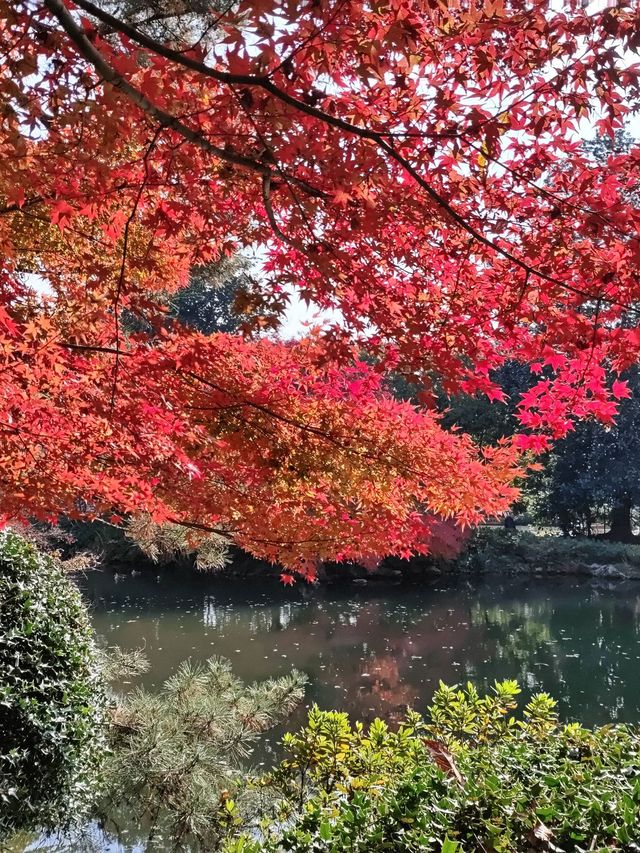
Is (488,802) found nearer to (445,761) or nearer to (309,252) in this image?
(445,761)

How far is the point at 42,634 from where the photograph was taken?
377cm

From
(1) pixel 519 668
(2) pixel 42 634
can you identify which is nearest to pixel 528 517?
(1) pixel 519 668

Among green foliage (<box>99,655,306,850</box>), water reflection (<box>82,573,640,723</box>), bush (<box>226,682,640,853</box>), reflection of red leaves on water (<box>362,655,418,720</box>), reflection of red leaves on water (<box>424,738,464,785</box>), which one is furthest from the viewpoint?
water reflection (<box>82,573,640,723</box>)

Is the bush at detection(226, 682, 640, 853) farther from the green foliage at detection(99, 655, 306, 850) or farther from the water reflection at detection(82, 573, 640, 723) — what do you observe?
the water reflection at detection(82, 573, 640, 723)

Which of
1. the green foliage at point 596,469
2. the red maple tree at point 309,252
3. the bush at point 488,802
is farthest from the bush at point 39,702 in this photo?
the green foliage at point 596,469

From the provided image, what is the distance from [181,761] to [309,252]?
3.79m

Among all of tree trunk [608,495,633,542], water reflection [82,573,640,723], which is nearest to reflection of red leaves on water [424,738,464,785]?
water reflection [82,573,640,723]

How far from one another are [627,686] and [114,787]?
7501mm

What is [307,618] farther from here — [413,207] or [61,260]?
[413,207]

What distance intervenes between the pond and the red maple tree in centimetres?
446

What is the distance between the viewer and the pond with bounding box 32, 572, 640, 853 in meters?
9.41

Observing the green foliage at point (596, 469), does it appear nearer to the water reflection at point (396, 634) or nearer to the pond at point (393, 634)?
the pond at point (393, 634)

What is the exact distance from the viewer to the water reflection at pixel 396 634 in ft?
31.2

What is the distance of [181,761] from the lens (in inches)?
185
